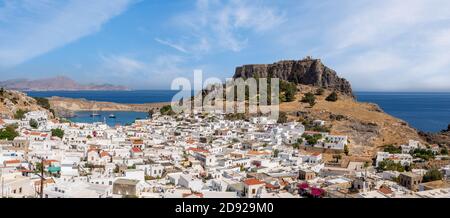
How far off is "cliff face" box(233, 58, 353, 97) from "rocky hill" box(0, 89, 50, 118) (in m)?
28.0

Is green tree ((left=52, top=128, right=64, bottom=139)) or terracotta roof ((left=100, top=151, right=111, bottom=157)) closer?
terracotta roof ((left=100, top=151, right=111, bottom=157))

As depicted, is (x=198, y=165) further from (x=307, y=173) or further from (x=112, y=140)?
(x=112, y=140)

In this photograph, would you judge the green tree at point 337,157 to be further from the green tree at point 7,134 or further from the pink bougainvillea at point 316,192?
the green tree at point 7,134

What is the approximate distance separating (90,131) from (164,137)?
3757 mm

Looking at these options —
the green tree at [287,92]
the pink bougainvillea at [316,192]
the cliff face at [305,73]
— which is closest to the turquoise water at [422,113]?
the cliff face at [305,73]

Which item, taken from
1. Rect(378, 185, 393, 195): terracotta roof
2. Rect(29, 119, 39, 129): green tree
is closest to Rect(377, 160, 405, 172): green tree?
Rect(378, 185, 393, 195): terracotta roof

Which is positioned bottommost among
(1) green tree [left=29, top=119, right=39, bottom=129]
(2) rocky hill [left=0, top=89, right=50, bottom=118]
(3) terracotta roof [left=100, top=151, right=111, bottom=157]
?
(3) terracotta roof [left=100, top=151, right=111, bottom=157]

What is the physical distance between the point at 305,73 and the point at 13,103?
1244 inches

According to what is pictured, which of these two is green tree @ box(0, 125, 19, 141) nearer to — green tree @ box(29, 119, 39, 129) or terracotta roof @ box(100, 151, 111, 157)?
green tree @ box(29, 119, 39, 129)

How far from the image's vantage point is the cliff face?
4972 centimetres

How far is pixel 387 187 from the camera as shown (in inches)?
467

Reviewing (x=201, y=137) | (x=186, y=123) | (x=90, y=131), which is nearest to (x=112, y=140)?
(x=90, y=131)

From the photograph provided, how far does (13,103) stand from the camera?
111 ft

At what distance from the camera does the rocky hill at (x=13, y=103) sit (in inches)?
1215
